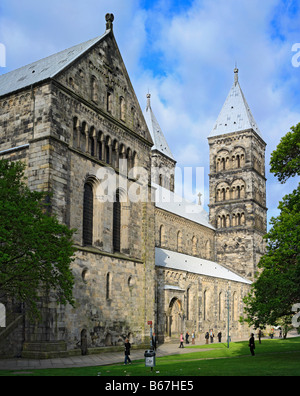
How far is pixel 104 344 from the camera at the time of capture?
3450 centimetres

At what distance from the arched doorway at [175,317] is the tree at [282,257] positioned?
2677 cm

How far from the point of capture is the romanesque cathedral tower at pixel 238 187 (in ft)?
264

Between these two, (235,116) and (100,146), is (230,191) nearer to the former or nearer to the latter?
(235,116)

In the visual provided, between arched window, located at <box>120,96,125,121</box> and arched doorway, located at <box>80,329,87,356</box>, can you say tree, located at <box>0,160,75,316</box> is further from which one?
arched window, located at <box>120,96,125,121</box>

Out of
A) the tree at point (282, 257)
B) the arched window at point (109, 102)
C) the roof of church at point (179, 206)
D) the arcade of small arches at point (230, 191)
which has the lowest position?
the tree at point (282, 257)

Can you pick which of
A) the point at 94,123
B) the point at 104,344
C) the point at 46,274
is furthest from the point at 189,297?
the point at 46,274

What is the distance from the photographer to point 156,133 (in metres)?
89.8

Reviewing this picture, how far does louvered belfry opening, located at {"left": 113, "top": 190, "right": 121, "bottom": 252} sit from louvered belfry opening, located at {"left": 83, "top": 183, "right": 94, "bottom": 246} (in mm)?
3232

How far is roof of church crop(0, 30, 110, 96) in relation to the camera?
34.4 meters

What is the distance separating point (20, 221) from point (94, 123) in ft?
51.2

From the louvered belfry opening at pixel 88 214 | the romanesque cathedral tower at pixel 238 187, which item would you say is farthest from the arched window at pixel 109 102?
the romanesque cathedral tower at pixel 238 187

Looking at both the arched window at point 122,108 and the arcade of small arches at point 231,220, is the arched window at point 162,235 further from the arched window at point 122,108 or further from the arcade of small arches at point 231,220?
the arched window at point 122,108
